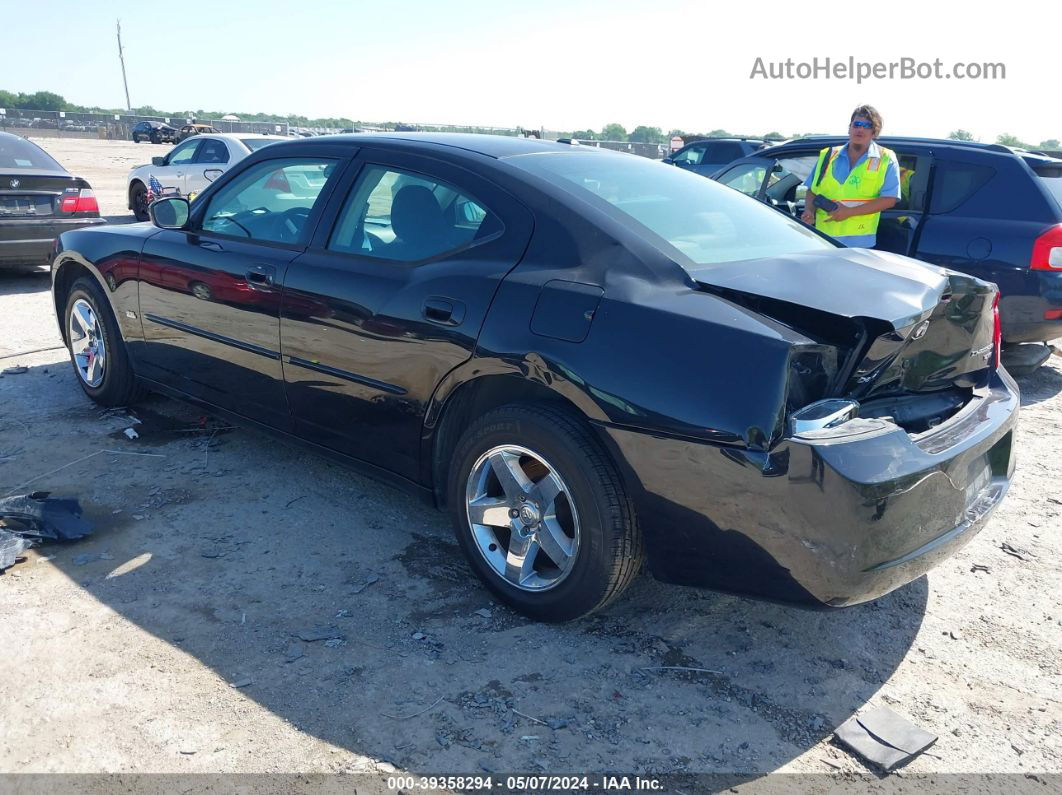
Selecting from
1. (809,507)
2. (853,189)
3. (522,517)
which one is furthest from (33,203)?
(809,507)

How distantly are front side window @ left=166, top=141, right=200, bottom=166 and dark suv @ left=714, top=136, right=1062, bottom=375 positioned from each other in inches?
443

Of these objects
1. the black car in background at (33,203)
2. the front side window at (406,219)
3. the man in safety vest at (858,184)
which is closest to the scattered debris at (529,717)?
the front side window at (406,219)

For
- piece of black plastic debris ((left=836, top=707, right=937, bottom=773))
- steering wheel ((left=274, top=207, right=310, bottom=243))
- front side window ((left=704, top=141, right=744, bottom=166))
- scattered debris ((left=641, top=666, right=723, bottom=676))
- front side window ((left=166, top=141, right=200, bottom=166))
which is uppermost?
front side window ((left=166, top=141, right=200, bottom=166))

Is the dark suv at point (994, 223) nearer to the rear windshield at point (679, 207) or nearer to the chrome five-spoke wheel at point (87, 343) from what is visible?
the rear windshield at point (679, 207)

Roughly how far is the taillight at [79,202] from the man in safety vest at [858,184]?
738 centimetres

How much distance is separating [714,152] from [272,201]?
14395mm

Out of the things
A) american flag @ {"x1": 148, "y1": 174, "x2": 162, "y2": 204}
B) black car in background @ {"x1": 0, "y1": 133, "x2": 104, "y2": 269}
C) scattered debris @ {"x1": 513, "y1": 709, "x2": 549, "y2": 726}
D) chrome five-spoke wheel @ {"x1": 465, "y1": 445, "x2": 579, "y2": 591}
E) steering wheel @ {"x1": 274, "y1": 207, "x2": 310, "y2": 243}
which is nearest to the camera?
scattered debris @ {"x1": 513, "y1": 709, "x2": 549, "y2": 726}

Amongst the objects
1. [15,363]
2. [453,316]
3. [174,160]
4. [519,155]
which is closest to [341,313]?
[453,316]

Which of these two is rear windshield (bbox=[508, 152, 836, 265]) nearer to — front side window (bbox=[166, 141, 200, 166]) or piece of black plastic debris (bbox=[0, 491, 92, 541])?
piece of black plastic debris (bbox=[0, 491, 92, 541])

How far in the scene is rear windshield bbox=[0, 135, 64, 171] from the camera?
875 cm

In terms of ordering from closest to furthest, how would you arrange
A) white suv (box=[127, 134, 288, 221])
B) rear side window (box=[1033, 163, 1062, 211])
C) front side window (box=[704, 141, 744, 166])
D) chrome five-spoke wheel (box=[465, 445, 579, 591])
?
chrome five-spoke wheel (box=[465, 445, 579, 591]), rear side window (box=[1033, 163, 1062, 211]), white suv (box=[127, 134, 288, 221]), front side window (box=[704, 141, 744, 166])

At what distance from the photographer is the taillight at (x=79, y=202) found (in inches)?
353

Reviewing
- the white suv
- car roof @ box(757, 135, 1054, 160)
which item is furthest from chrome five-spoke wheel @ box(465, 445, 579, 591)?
the white suv

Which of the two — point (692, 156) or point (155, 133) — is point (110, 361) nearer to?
point (692, 156)
